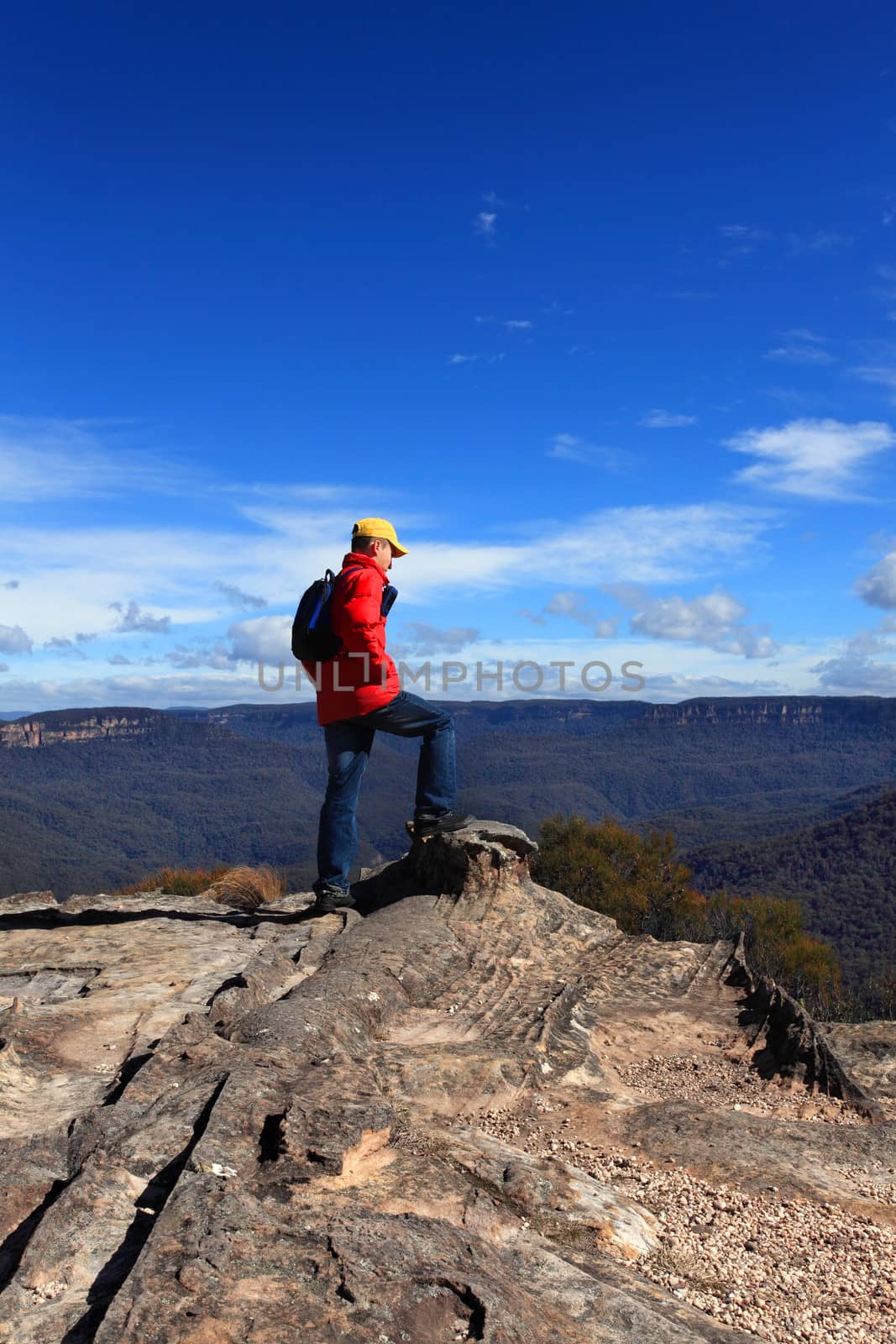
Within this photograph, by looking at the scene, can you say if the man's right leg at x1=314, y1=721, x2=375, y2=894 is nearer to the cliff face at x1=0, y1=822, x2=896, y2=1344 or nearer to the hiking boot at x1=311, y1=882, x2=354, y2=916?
the hiking boot at x1=311, y1=882, x2=354, y2=916

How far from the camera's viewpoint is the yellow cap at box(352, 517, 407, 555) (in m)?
7.64

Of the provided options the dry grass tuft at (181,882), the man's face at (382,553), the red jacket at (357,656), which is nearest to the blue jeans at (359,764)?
the red jacket at (357,656)

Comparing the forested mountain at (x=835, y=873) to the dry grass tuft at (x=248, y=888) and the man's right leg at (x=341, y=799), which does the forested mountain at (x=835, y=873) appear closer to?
the dry grass tuft at (x=248, y=888)

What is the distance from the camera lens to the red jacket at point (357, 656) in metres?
7.37

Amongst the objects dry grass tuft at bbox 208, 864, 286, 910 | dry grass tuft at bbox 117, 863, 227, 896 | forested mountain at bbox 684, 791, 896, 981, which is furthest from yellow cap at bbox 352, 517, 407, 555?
forested mountain at bbox 684, 791, 896, 981

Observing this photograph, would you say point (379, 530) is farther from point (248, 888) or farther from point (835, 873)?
point (835, 873)

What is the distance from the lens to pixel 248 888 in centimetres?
1312

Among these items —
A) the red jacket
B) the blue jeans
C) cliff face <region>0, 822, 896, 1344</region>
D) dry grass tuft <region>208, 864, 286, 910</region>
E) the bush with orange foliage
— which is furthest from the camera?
the bush with orange foliage

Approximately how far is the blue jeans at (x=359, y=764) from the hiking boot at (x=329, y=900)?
5 cm

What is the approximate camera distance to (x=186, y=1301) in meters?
2.43

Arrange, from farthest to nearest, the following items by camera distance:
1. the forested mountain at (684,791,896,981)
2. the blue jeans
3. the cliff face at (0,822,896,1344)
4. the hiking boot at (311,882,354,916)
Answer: the forested mountain at (684,791,896,981) → the hiking boot at (311,882,354,916) → the blue jeans → the cliff face at (0,822,896,1344)

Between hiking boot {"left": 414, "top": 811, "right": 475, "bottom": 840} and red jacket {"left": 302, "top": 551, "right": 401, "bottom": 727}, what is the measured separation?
54.5 inches

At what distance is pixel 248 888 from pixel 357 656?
6703 millimetres

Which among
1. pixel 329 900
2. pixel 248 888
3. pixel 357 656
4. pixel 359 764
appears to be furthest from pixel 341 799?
pixel 248 888
